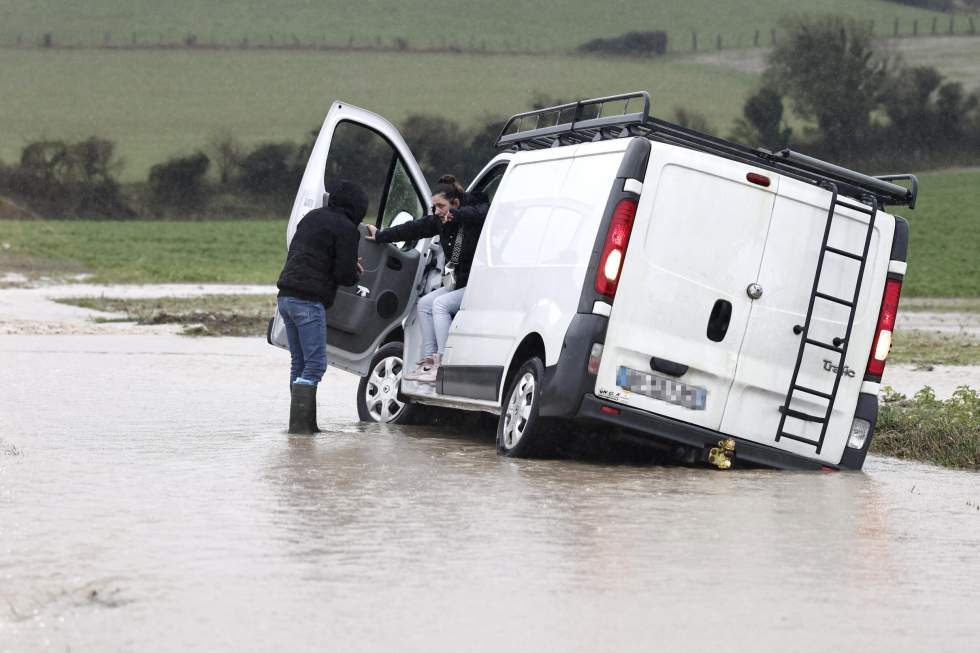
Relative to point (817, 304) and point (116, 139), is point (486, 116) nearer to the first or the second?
point (116, 139)

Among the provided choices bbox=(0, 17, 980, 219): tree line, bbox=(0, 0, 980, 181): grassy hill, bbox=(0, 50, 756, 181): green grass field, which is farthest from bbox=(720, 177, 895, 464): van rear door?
bbox=(0, 50, 756, 181): green grass field

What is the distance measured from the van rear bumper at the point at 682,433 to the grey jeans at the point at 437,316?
94.3 inches

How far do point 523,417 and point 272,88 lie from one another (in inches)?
3451

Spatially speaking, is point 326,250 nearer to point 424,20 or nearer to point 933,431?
point 933,431

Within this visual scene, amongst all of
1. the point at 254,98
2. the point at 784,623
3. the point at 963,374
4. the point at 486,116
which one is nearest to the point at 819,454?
the point at 784,623

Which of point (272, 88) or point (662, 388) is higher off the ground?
point (272, 88)

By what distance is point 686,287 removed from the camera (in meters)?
10.1

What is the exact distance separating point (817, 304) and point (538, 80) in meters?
89.4

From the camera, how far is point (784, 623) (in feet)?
19.2

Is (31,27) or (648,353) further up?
(31,27)

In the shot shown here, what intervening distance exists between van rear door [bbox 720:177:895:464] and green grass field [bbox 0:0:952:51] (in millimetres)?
94347

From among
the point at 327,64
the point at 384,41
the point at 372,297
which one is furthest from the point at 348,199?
the point at 384,41

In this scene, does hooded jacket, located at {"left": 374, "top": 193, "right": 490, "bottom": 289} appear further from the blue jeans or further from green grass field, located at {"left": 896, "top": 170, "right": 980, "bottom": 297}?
green grass field, located at {"left": 896, "top": 170, "right": 980, "bottom": 297}

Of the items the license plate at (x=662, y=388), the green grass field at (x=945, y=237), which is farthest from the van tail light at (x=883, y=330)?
the green grass field at (x=945, y=237)
